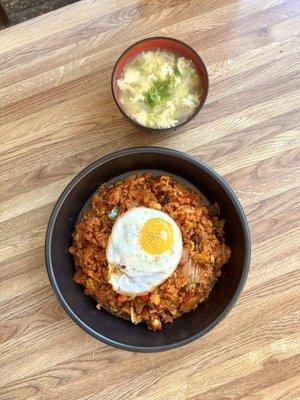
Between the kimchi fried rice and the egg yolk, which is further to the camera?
the kimchi fried rice

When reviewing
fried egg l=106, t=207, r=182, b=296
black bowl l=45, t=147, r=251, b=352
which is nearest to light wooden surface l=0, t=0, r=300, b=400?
black bowl l=45, t=147, r=251, b=352

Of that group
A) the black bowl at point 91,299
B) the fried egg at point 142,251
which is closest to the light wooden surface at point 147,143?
the black bowl at point 91,299

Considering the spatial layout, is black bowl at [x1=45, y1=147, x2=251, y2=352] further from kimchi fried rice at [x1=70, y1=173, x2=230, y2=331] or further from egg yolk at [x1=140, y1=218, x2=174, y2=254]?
egg yolk at [x1=140, y1=218, x2=174, y2=254]

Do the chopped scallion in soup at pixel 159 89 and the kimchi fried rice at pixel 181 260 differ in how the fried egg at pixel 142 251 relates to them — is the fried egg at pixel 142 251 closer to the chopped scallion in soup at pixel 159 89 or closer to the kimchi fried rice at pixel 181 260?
the kimchi fried rice at pixel 181 260

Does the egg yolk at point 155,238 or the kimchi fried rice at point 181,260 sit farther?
the kimchi fried rice at point 181,260

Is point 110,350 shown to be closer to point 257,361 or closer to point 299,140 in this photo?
point 257,361
